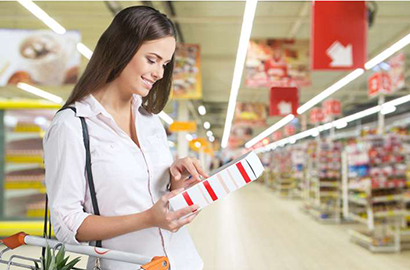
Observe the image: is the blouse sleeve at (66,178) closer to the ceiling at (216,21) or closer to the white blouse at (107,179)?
the white blouse at (107,179)

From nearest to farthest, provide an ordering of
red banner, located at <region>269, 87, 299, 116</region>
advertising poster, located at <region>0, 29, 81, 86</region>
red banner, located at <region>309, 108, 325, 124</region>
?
advertising poster, located at <region>0, 29, 81, 86</region> → red banner, located at <region>269, 87, 299, 116</region> → red banner, located at <region>309, 108, 325, 124</region>

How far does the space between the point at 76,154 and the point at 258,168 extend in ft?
1.65

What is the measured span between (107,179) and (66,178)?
0.12 m

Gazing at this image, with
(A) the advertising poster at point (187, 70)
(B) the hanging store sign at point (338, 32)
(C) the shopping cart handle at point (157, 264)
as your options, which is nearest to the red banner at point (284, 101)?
(A) the advertising poster at point (187, 70)

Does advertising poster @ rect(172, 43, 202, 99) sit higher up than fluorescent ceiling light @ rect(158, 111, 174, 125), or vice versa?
advertising poster @ rect(172, 43, 202, 99)

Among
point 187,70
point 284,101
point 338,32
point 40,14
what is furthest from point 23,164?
point 284,101

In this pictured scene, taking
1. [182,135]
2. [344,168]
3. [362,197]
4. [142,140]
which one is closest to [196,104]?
[182,135]

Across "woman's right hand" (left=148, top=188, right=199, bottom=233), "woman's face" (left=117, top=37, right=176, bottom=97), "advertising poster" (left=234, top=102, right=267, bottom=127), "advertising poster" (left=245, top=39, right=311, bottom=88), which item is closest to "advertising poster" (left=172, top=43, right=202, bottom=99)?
"advertising poster" (left=245, top=39, right=311, bottom=88)

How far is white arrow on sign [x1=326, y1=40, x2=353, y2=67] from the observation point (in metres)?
5.63

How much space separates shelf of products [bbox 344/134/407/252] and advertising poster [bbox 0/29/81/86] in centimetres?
508

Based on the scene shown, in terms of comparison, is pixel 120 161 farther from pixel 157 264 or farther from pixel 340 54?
pixel 340 54

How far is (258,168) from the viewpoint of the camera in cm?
126

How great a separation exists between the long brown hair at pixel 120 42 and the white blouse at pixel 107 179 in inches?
2.2

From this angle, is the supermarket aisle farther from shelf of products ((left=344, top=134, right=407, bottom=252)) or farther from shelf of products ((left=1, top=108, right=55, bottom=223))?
shelf of products ((left=1, top=108, right=55, bottom=223))
